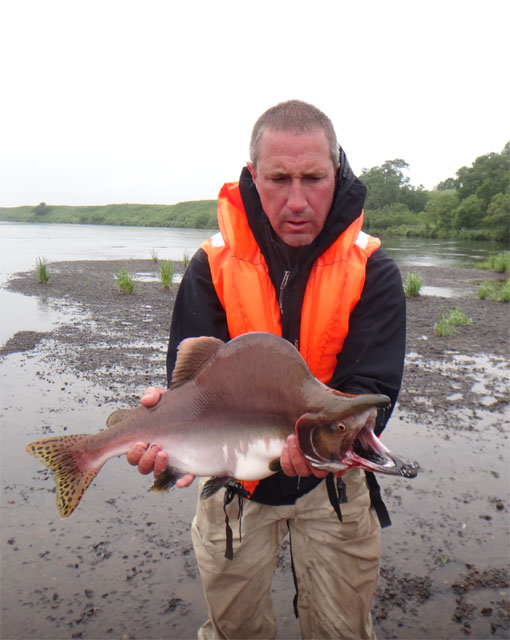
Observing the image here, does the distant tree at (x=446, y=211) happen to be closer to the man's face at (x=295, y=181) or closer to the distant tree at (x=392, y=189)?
the distant tree at (x=392, y=189)

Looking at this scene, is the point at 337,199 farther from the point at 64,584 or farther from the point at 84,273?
the point at 84,273

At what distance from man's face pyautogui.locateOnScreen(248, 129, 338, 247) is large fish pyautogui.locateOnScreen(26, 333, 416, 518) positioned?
2.63ft

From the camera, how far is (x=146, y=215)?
169 metres

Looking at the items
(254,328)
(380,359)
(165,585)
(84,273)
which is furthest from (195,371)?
(84,273)

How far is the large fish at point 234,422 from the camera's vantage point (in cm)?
268

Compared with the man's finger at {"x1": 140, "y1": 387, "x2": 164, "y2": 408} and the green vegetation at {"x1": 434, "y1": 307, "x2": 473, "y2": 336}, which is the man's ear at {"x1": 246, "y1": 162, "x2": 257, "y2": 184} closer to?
the man's finger at {"x1": 140, "y1": 387, "x2": 164, "y2": 408}

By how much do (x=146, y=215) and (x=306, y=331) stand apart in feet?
566

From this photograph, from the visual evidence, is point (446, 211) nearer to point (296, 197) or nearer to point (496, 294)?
point (496, 294)

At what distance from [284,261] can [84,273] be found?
27406 mm

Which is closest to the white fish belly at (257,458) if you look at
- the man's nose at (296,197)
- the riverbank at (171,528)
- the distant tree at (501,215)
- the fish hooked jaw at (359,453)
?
the fish hooked jaw at (359,453)

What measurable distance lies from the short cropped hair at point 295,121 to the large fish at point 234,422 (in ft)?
4.03

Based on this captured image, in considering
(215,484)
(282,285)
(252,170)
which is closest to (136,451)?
(215,484)

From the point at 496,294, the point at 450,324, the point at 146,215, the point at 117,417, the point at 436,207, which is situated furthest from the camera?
the point at 146,215

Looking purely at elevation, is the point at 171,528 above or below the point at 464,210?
below
